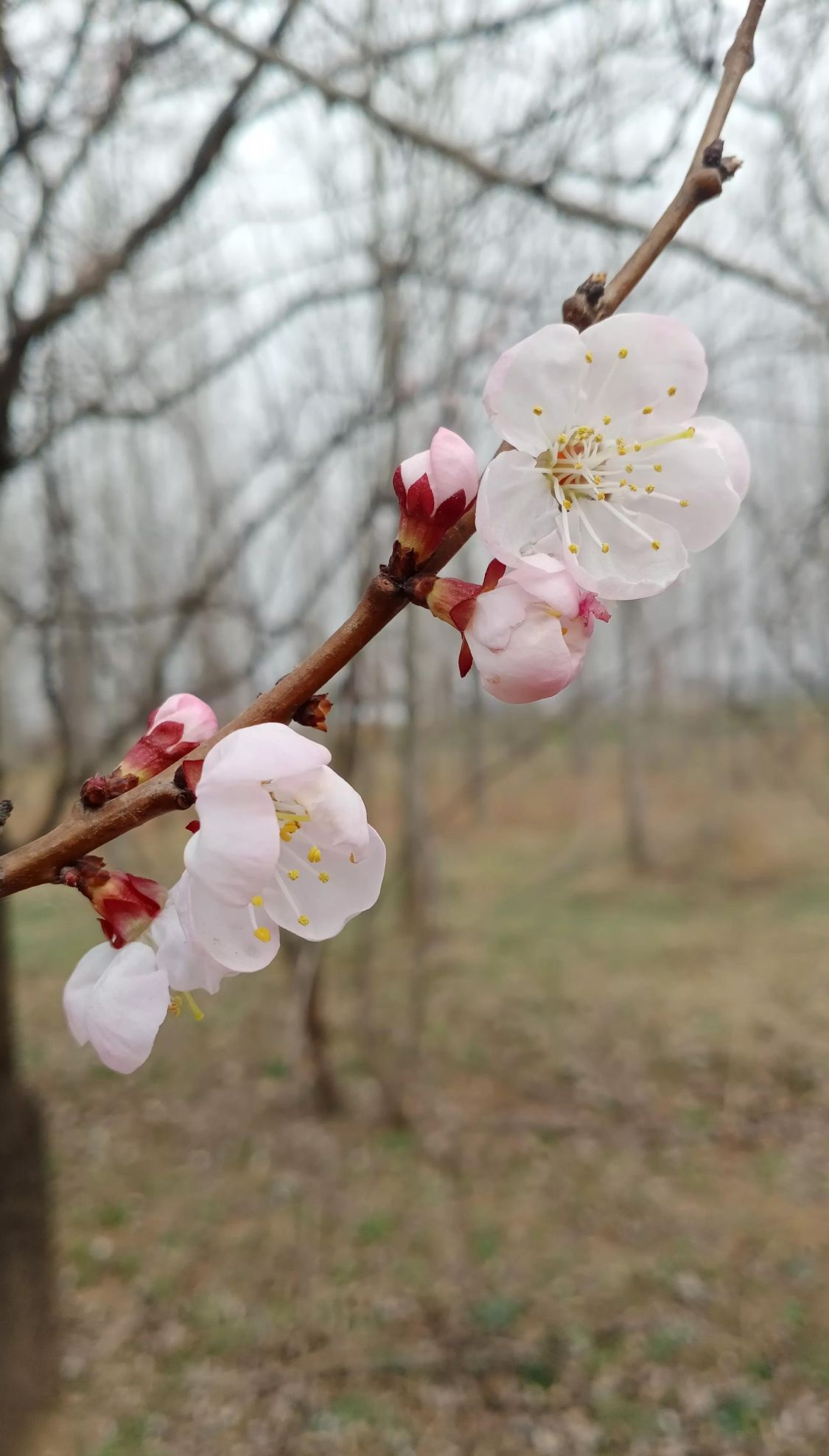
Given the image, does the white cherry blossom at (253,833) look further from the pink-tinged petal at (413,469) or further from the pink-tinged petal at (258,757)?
the pink-tinged petal at (413,469)

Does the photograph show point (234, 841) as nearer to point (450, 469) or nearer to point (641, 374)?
point (450, 469)

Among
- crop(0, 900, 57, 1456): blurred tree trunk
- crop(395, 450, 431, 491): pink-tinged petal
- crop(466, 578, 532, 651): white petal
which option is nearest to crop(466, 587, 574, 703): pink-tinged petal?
crop(466, 578, 532, 651): white petal

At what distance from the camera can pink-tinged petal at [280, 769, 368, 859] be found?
0.64 meters

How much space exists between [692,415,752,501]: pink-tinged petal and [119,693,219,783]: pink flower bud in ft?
1.46

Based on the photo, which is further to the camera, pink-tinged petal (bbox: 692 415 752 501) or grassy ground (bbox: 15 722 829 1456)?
grassy ground (bbox: 15 722 829 1456)

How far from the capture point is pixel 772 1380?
3.16m

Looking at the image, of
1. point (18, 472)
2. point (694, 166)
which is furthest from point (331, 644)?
point (18, 472)

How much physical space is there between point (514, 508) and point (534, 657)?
0.41 feet

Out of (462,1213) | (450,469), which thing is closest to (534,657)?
(450,469)

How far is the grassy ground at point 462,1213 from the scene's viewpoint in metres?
3.09

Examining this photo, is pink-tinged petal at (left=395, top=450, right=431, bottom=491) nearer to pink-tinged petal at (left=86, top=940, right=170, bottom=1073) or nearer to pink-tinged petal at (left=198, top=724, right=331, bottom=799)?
pink-tinged petal at (left=198, top=724, right=331, bottom=799)

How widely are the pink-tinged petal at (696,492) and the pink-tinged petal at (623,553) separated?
→ 2 centimetres

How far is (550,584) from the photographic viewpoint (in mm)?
639

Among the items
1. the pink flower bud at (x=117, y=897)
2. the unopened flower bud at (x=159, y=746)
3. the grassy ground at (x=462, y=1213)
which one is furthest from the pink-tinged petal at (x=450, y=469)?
the grassy ground at (x=462, y=1213)
